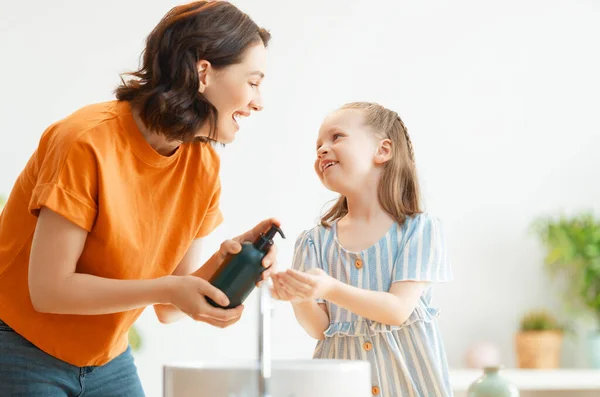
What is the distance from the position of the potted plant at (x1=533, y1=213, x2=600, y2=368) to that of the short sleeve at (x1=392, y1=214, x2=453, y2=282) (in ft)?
6.17

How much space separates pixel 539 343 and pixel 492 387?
72.6 inches

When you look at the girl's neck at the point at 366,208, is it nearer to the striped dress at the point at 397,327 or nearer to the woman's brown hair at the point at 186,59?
the striped dress at the point at 397,327

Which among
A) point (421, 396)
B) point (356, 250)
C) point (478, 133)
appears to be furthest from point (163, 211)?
point (478, 133)

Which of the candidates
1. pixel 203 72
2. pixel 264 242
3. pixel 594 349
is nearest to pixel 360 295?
pixel 264 242

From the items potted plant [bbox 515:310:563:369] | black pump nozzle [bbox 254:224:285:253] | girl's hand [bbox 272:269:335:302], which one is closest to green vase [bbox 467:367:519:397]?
girl's hand [bbox 272:269:335:302]

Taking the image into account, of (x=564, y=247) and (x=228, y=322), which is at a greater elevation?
(x=564, y=247)

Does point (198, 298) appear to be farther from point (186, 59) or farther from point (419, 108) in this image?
point (419, 108)

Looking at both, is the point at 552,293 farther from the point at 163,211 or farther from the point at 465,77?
the point at 163,211

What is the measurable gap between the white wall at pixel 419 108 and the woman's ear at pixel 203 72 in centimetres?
200

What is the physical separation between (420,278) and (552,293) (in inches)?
86.8

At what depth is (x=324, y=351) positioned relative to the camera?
60.9 inches

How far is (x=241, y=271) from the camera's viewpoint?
1051 millimetres

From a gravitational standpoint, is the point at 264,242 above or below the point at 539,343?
above

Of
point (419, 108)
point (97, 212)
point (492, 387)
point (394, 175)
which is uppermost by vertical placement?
point (419, 108)
